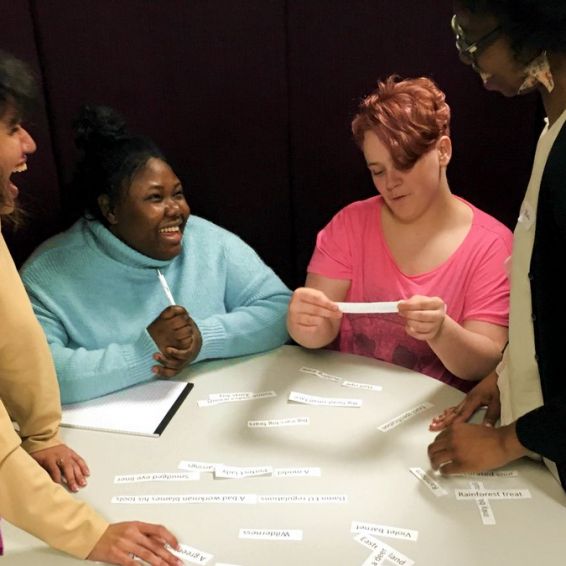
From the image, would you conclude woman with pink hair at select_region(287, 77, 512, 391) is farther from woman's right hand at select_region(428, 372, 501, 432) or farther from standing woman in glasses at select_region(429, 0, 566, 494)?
standing woman in glasses at select_region(429, 0, 566, 494)

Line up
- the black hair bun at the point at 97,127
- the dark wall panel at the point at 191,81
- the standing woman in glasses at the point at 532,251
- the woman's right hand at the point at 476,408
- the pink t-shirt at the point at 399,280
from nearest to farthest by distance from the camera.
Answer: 1. the standing woman in glasses at the point at 532,251
2. the woman's right hand at the point at 476,408
3. the pink t-shirt at the point at 399,280
4. the black hair bun at the point at 97,127
5. the dark wall panel at the point at 191,81

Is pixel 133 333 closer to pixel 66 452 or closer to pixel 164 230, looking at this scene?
pixel 164 230

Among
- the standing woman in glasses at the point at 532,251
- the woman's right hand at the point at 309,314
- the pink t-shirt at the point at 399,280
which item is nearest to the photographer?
the standing woman in glasses at the point at 532,251

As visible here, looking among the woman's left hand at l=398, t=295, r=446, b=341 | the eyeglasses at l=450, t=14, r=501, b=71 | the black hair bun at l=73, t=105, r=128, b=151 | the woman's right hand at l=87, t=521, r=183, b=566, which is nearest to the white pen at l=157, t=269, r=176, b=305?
the black hair bun at l=73, t=105, r=128, b=151

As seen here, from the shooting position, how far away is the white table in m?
1.00

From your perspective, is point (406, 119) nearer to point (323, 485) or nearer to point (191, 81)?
point (191, 81)

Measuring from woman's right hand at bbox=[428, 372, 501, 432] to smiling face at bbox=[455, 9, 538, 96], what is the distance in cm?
56

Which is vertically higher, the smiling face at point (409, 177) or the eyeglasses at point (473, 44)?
the eyeglasses at point (473, 44)

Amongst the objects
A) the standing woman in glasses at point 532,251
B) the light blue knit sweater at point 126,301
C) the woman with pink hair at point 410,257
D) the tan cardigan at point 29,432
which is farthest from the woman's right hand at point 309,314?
the tan cardigan at point 29,432

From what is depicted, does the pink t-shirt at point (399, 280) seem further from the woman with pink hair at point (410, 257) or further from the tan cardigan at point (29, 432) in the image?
the tan cardigan at point (29, 432)

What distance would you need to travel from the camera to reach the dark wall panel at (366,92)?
183cm

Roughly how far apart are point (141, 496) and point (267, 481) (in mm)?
209

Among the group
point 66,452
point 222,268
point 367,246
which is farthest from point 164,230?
point 66,452

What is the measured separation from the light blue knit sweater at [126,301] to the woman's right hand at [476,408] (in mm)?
492
